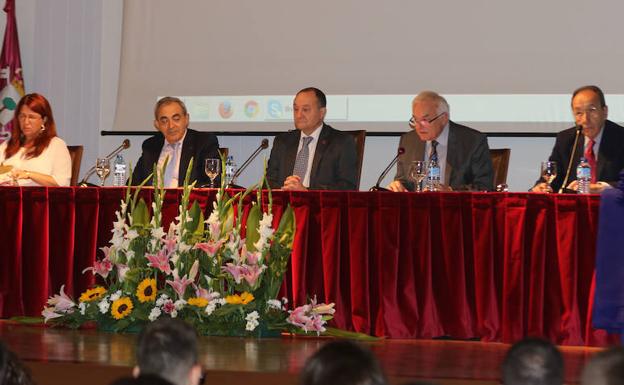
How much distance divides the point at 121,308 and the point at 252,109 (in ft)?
8.68

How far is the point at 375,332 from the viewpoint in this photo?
457 centimetres

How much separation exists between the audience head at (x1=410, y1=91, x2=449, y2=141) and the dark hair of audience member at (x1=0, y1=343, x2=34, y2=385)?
3.92m

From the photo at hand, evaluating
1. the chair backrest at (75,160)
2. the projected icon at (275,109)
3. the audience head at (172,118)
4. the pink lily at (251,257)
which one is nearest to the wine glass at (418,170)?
the pink lily at (251,257)

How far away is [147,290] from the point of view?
4.48 metres

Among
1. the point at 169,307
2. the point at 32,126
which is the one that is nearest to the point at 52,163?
the point at 32,126

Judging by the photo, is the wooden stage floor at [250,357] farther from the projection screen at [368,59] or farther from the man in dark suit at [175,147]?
the projection screen at [368,59]

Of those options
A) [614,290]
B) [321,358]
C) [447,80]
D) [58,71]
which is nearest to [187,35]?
[58,71]

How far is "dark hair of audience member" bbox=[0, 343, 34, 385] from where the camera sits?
5.39ft

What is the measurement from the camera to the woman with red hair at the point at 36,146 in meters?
5.63

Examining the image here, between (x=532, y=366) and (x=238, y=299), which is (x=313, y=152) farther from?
(x=532, y=366)

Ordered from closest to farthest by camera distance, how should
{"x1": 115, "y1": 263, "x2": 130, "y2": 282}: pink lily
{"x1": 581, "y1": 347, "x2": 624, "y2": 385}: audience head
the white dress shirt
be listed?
{"x1": 581, "y1": 347, "x2": 624, "y2": 385}: audience head
{"x1": 115, "y1": 263, "x2": 130, "y2": 282}: pink lily
the white dress shirt

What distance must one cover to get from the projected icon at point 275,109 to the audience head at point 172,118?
1034 mm

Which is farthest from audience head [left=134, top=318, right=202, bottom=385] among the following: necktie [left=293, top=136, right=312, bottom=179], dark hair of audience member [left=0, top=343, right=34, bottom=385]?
necktie [left=293, top=136, right=312, bottom=179]

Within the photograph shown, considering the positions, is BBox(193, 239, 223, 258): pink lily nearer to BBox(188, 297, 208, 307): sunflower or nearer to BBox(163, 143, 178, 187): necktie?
BBox(188, 297, 208, 307): sunflower
